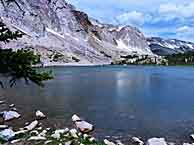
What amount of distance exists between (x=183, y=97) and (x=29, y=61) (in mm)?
45109

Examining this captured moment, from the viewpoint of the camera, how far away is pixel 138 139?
28.7 m

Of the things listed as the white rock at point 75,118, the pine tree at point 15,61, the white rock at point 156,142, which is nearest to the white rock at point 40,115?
the white rock at point 75,118

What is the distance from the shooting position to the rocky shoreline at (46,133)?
23438mm

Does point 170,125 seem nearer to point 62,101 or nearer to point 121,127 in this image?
point 121,127

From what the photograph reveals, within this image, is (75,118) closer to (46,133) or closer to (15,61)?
(46,133)

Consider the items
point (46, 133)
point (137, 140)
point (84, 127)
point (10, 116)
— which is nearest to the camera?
point (137, 140)

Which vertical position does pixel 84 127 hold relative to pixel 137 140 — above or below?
above

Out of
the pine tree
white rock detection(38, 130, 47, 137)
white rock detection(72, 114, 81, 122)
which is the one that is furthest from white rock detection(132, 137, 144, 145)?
the pine tree

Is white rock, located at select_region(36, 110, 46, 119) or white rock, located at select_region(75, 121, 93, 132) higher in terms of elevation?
white rock, located at select_region(36, 110, 46, 119)

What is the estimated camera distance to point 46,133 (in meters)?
28.6

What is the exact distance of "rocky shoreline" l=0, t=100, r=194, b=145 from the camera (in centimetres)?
2344

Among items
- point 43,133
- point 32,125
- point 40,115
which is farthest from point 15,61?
point 40,115

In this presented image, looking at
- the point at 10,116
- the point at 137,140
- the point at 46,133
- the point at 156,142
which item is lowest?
the point at 137,140

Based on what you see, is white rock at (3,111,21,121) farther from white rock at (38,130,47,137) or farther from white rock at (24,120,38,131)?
white rock at (38,130,47,137)
